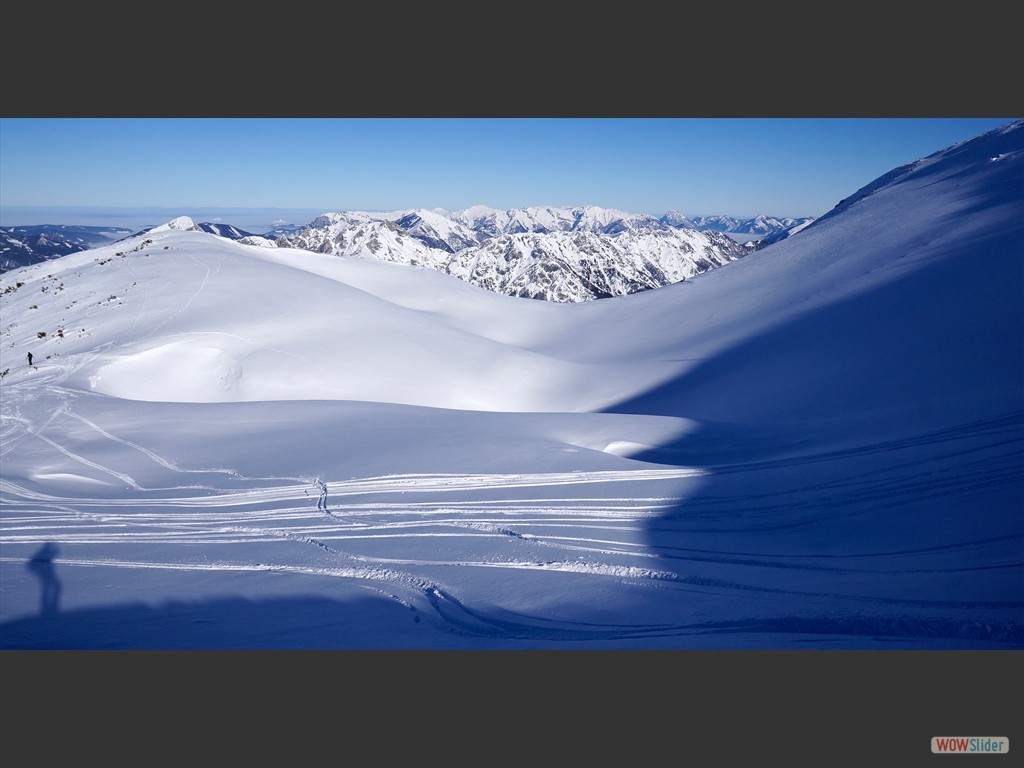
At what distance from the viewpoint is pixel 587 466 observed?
8.72m

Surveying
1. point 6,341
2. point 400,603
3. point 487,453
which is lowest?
point 400,603

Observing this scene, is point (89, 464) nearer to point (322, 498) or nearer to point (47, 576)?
point (47, 576)

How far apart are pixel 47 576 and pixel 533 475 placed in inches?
218

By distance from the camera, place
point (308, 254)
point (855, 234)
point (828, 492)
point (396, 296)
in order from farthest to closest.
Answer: point (308, 254) → point (396, 296) → point (855, 234) → point (828, 492)

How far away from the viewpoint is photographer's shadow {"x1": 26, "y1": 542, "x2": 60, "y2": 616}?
6398 mm

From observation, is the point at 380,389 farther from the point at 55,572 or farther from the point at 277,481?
the point at 55,572

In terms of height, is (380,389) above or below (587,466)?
above

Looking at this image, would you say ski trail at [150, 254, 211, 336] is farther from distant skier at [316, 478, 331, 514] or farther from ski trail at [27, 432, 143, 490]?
distant skier at [316, 478, 331, 514]

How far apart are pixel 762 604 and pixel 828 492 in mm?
2338

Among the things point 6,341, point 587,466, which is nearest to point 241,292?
point 6,341

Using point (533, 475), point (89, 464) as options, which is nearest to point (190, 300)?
point (89, 464)

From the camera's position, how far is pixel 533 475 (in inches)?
339

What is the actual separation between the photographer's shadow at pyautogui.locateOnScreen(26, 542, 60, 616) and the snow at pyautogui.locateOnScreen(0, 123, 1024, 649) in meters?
0.03

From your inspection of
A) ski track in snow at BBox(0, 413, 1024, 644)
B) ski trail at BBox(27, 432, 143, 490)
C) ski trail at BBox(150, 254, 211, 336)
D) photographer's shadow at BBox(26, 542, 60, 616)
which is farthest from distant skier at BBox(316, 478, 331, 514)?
ski trail at BBox(150, 254, 211, 336)
